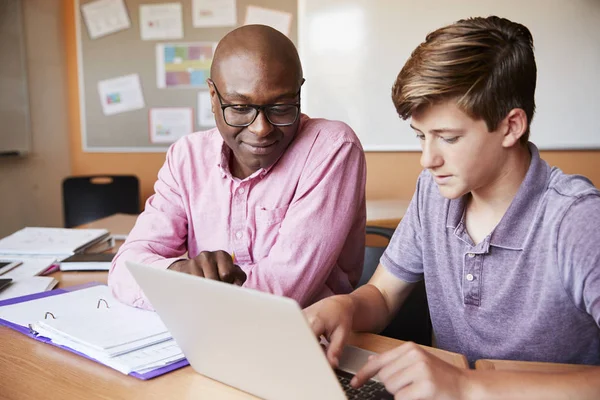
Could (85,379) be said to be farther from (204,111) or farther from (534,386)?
(204,111)

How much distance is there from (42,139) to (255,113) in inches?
116

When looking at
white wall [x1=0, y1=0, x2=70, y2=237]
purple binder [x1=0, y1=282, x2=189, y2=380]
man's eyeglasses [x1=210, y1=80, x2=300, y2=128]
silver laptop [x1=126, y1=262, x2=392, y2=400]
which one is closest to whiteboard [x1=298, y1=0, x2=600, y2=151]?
white wall [x1=0, y1=0, x2=70, y2=237]

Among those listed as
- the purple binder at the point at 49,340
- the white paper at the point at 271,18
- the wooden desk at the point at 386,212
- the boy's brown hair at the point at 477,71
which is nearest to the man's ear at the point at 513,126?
the boy's brown hair at the point at 477,71

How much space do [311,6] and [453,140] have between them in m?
2.68

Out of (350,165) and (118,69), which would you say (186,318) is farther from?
(118,69)

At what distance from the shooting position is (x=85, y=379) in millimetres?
937

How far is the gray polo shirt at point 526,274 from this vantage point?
3.08 ft

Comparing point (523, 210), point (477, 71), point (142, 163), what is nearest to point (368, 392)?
point (523, 210)

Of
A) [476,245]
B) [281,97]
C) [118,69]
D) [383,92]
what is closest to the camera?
[476,245]

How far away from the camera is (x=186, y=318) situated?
83 cm

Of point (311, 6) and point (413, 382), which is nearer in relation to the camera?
point (413, 382)

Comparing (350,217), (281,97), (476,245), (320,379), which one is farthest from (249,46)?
(320,379)

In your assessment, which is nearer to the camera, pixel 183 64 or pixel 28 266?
pixel 28 266

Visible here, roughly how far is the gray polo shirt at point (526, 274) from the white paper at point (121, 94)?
3018mm
